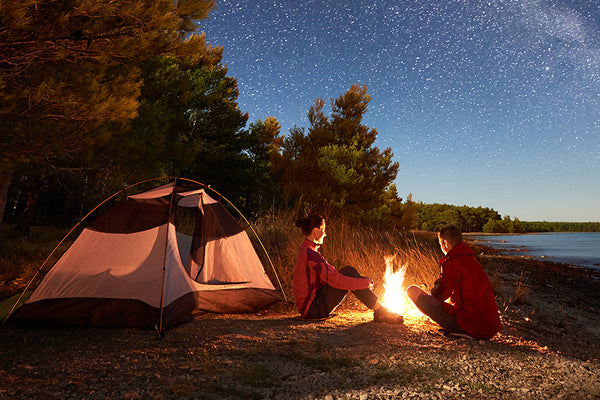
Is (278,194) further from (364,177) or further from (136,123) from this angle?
(136,123)

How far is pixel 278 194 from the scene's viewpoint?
22.7 meters

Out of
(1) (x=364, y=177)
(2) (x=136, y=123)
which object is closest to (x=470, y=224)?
(1) (x=364, y=177)

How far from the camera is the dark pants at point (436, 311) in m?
3.90

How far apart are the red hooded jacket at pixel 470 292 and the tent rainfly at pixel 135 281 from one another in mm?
2679

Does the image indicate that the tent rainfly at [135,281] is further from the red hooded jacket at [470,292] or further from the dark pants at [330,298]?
the red hooded jacket at [470,292]

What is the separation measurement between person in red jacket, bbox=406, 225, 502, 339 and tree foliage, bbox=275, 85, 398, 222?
1528 cm

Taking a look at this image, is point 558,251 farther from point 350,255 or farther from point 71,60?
point 71,60

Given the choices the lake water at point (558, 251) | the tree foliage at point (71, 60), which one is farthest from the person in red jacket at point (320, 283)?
the lake water at point (558, 251)

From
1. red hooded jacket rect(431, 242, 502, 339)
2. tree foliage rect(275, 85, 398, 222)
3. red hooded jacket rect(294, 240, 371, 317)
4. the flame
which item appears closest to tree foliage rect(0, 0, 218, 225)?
red hooded jacket rect(294, 240, 371, 317)

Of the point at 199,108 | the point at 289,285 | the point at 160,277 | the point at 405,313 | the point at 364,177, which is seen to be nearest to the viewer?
the point at 160,277

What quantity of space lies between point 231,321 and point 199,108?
16817 mm

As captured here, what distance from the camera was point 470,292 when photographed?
11.9ft

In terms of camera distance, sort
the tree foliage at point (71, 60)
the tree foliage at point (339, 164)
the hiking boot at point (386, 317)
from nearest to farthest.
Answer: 1. the hiking boot at point (386, 317)
2. the tree foliage at point (71, 60)
3. the tree foliage at point (339, 164)

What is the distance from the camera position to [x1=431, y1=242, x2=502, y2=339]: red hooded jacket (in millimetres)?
3620
